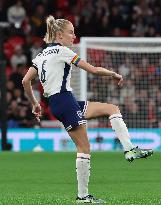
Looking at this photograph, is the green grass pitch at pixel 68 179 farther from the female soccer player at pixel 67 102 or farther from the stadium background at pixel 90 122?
the female soccer player at pixel 67 102

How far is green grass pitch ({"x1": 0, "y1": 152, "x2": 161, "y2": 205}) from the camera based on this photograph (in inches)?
378

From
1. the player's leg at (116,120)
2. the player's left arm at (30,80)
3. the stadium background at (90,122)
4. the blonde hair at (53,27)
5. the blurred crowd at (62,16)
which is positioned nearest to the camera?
the player's leg at (116,120)

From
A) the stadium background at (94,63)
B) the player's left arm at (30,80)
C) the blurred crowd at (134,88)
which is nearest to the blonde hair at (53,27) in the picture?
the player's left arm at (30,80)

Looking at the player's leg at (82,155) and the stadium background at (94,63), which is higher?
the stadium background at (94,63)

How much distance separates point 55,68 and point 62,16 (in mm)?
17715

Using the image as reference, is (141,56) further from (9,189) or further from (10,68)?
(9,189)

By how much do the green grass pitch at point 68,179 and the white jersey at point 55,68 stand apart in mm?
1190

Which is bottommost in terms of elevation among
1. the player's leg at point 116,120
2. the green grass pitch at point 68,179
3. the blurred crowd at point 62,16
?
the green grass pitch at point 68,179

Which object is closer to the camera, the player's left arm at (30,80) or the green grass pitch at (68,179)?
the player's left arm at (30,80)

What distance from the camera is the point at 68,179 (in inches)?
497

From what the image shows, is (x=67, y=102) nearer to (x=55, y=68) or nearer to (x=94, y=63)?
(x=55, y=68)

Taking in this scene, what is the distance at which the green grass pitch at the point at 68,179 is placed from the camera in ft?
31.5

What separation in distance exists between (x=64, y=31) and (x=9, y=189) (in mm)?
2735

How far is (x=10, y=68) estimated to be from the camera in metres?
24.3
